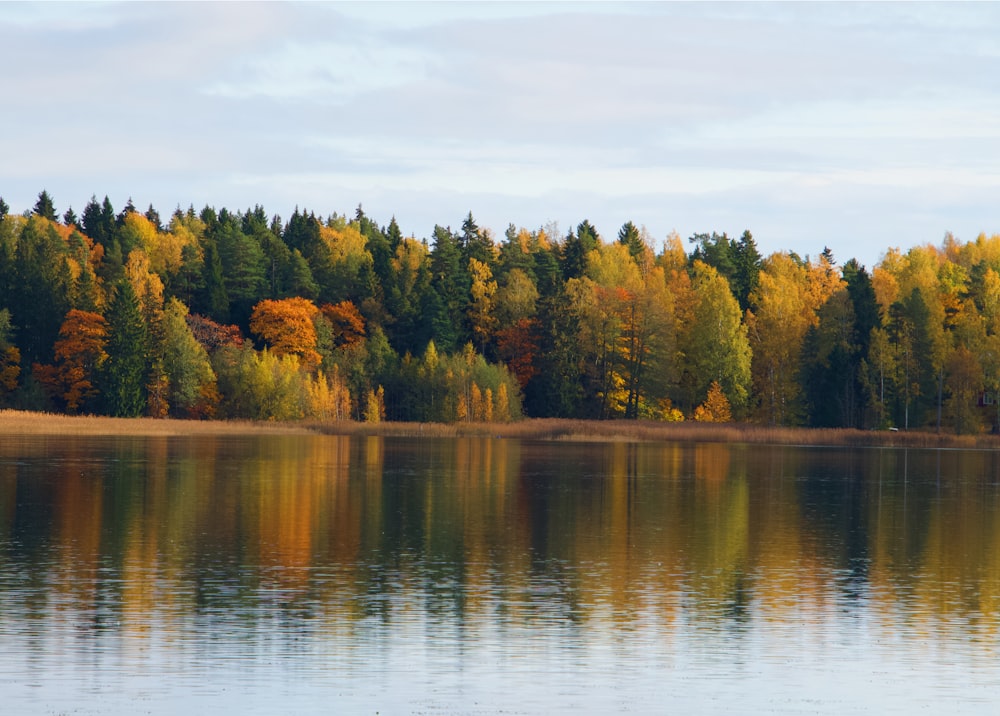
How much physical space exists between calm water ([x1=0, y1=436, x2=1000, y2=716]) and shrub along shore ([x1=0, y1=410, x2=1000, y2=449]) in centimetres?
4985

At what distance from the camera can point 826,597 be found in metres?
33.1

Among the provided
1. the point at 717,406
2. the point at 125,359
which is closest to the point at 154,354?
the point at 125,359

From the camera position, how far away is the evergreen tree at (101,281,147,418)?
5207 inches

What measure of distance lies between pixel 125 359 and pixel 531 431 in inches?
1587

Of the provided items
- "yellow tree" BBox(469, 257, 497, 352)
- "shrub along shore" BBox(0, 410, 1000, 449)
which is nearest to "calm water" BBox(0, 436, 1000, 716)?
"shrub along shore" BBox(0, 410, 1000, 449)

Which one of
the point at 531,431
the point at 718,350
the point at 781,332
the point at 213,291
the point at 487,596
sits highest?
the point at 213,291

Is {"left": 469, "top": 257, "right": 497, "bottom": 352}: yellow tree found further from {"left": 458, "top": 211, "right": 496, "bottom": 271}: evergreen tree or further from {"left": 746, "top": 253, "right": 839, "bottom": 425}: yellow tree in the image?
{"left": 746, "top": 253, "right": 839, "bottom": 425}: yellow tree

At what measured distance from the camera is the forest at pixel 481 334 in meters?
130

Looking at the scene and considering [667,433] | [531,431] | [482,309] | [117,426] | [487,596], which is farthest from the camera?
[482,309]

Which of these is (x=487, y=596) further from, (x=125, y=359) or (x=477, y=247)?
(x=477, y=247)

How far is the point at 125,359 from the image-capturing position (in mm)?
132250

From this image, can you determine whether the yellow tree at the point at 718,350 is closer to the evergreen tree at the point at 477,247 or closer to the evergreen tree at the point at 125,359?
the evergreen tree at the point at 477,247

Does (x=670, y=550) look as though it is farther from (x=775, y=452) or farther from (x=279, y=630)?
(x=775, y=452)

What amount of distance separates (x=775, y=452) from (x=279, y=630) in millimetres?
79209
